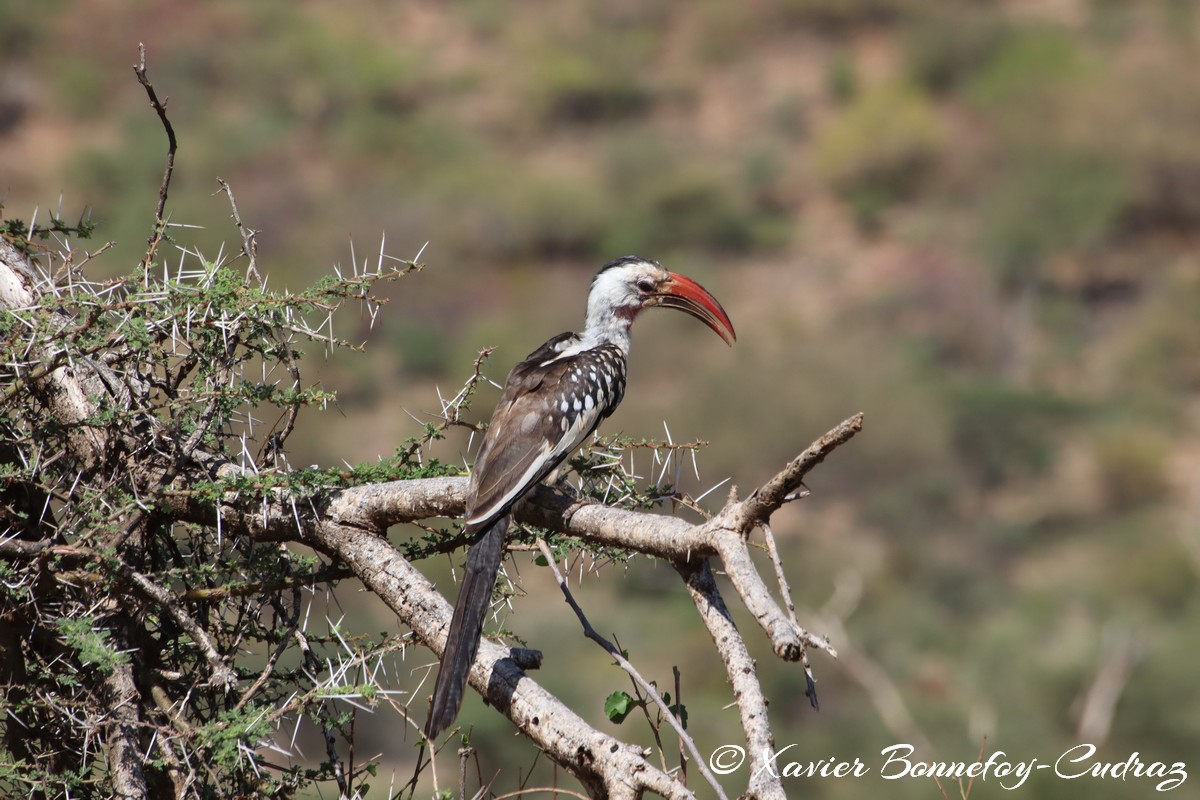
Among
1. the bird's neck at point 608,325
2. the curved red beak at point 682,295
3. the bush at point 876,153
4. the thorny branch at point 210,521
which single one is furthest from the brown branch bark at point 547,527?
the bush at point 876,153

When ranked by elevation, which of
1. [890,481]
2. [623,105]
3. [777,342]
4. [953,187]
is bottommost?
[890,481]

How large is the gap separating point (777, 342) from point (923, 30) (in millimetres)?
11726

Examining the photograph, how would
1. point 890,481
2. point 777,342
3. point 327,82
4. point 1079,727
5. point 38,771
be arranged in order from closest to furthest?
1. point 38,771
2. point 1079,727
3. point 890,481
4. point 777,342
5. point 327,82

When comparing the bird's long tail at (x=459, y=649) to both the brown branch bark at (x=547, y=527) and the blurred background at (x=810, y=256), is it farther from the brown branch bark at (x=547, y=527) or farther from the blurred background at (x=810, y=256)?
the blurred background at (x=810, y=256)

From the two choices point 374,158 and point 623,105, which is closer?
point 374,158

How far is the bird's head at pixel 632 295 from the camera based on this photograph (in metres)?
5.14

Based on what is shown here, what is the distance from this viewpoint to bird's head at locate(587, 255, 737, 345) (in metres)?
5.14

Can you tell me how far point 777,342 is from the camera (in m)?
24.5

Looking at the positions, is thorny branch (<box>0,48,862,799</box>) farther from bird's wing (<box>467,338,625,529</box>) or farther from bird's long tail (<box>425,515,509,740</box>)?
bird's wing (<box>467,338,625,529</box>)

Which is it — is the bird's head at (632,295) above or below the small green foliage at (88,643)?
above

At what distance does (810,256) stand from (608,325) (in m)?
22.9

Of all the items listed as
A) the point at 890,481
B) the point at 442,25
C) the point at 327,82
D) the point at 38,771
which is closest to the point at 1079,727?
the point at 890,481

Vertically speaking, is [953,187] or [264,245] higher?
[953,187]

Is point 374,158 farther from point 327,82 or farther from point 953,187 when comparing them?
point 953,187
